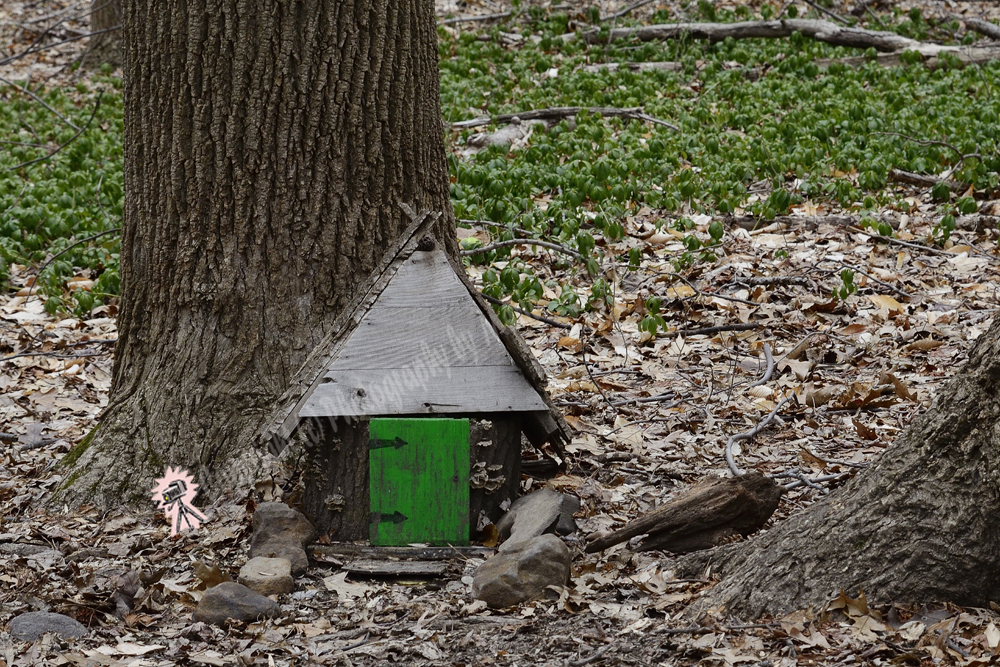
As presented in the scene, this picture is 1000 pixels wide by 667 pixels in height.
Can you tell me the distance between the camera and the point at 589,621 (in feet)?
8.82

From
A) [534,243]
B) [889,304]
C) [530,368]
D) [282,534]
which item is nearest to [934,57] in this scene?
[889,304]

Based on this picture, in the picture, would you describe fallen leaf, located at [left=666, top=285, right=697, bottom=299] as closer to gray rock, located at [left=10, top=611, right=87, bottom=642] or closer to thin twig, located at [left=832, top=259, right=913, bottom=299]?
thin twig, located at [left=832, top=259, right=913, bottom=299]

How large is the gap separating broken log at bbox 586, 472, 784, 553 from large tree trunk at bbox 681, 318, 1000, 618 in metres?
0.44

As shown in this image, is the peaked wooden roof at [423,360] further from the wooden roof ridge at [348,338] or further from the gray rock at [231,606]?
the gray rock at [231,606]

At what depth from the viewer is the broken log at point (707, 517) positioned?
9.92 feet

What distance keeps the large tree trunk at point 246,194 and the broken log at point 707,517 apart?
135 centimetres

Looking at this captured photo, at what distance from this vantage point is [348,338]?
10.3ft

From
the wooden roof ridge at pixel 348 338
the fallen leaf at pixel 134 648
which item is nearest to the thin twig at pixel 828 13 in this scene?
the wooden roof ridge at pixel 348 338

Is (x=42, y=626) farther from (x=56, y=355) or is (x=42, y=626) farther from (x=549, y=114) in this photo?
(x=549, y=114)

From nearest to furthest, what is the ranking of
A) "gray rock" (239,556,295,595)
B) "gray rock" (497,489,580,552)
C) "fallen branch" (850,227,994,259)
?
1. "gray rock" (239,556,295,595)
2. "gray rock" (497,489,580,552)
3. "fallen branch" (850,227,994,259)

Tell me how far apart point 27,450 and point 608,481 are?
268 centimetres

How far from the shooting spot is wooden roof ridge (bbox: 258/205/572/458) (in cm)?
308

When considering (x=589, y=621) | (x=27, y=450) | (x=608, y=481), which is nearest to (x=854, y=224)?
(x=608, y=481)

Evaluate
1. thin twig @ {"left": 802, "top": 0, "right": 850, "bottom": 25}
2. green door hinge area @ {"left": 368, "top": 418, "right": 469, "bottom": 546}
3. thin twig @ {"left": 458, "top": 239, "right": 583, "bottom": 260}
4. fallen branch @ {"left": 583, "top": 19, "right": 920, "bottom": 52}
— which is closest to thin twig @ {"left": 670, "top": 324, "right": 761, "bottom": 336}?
thin twig @ {"left": 458, "top": 239, "right": 583, "bottom": 260}
